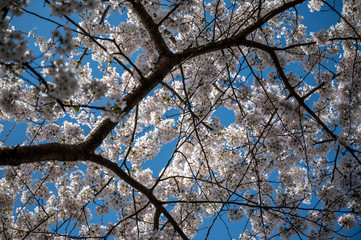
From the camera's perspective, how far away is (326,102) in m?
4.96

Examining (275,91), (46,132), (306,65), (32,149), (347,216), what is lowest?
(32,149)

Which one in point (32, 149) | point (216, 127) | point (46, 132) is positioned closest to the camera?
point (32, 149)

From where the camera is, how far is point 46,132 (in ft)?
12.9

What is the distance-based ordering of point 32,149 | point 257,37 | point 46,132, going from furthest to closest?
1. point 257,37
2. point 46,132
3. point 32,149

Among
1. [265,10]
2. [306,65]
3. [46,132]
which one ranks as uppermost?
→ [265,10]

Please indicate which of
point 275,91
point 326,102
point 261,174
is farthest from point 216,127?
point 326,102

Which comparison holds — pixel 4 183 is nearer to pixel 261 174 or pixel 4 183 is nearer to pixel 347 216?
pixel 261 174

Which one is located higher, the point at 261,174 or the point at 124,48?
the point at 124,48

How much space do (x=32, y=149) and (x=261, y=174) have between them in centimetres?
445

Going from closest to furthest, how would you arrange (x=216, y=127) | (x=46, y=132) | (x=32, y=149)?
1. (x=32, y=149)
2. (x=46, y=132)
3. (x=216, y=127)

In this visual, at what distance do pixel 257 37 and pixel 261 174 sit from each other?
320 centimetres

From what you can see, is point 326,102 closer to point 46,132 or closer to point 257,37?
point 257,37

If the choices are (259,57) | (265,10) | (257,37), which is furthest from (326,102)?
(265,10)

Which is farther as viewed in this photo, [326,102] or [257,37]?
[257,37]
